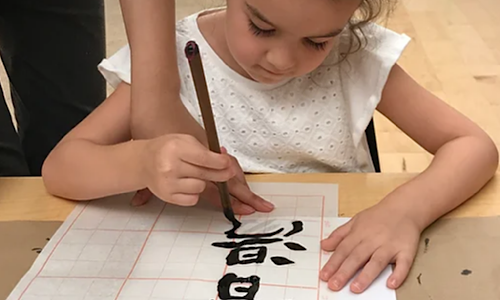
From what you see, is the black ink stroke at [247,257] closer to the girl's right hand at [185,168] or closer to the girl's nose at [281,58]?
the girl's right hand at [185,168]

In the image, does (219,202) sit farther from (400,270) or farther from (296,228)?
(400,270)

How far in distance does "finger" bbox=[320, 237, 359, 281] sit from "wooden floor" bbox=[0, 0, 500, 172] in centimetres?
91

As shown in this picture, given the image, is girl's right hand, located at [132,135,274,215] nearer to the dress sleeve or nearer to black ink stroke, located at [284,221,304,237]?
black ink stroke, located at [284,221,304,237]

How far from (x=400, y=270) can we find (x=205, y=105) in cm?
22

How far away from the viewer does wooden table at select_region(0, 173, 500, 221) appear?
2.21 ft

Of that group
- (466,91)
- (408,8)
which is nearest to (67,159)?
(466,91)

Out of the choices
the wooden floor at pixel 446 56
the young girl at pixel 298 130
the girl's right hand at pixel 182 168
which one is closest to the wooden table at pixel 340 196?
the young girl at pixel 298 130

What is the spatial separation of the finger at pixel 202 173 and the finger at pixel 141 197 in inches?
4.0

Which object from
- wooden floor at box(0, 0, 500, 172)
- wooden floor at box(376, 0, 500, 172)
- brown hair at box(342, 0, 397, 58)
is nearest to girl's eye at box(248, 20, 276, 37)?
brown hair at box(342, 0, 397, 58)

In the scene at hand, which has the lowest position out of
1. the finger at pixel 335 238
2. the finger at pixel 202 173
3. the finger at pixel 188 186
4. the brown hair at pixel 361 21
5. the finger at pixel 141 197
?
the finger at pixel 141 197

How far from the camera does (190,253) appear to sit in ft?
2.01

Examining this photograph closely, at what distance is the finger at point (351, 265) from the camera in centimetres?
56

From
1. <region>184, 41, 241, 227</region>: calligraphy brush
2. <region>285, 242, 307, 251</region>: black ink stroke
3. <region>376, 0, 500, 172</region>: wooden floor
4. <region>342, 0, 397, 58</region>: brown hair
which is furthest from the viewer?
<region>376, 0, 500, 172</region>: wooden floor

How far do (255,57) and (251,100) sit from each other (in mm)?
156
